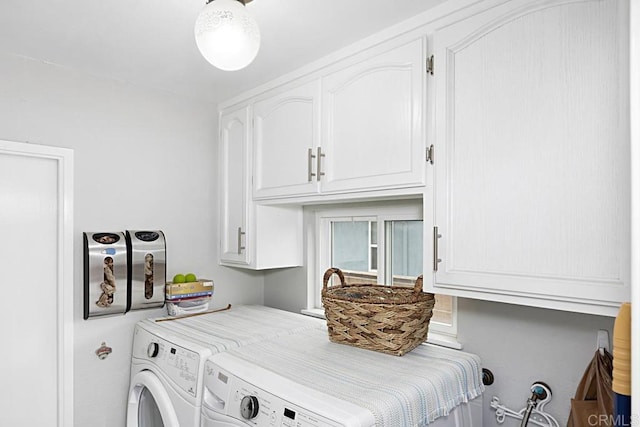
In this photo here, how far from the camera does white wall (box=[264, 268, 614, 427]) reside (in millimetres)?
1384

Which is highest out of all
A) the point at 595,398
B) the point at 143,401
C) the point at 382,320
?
the point at 382,320

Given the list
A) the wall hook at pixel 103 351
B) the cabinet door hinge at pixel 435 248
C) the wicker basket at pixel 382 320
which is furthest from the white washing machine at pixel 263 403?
the wall hook at pixel 103 351

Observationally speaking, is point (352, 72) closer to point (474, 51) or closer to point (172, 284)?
point (474, 51)

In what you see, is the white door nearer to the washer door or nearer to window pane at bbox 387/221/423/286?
the washer door

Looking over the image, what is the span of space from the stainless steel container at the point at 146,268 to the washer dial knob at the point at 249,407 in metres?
1.03

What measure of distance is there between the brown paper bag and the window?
550mm

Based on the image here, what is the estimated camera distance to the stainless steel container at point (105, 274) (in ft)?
6.40

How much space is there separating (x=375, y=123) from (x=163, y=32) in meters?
0.91

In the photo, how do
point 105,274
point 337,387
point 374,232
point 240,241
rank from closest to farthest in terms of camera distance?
point 337,387 → point 105,274 → point 374,232 → point 240,241

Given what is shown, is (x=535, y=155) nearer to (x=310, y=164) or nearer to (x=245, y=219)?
(x=310, y=164)

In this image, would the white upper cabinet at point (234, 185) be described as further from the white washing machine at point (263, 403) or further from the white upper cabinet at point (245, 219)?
the white washing machine at point (263, 403)

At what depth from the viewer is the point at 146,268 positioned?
2094 mm

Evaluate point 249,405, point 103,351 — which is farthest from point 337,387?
point 103,351

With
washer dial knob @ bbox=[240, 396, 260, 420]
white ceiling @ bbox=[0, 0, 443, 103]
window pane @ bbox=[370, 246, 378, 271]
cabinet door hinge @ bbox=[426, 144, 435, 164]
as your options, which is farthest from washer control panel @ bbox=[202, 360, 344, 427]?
white ceiling @ bbox=[0, 0, 443, 103]
